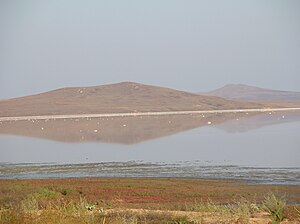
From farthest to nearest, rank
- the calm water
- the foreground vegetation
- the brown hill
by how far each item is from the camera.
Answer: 1. the brown hill
2. the calm water
3. the foreground vegetation

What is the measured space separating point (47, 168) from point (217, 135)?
22655mm

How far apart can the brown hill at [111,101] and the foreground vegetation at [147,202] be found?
264 feet

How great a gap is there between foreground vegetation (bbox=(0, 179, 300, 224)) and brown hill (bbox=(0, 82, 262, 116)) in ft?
264

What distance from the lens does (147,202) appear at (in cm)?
1598

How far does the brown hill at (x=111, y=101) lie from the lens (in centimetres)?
10500

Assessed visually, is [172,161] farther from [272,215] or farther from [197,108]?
[197,108]

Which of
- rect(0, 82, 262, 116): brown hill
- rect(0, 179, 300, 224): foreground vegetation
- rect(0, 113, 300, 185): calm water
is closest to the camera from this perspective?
rect(0, 179, 300, 224): foreground vegetation

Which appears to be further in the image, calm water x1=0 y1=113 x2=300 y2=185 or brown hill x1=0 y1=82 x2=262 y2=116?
brown hill x1=0 y1=82 x2=262 y2=116

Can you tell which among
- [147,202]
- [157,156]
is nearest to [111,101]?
[157,156]

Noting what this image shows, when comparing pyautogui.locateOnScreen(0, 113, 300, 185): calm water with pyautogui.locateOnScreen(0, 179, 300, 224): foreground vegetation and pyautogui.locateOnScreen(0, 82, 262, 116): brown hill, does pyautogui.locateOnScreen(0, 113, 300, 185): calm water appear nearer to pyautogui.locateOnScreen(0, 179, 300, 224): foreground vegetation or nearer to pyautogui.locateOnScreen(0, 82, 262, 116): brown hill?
pyautogui.locateOnScreen(0, 179, 300, 224): foreground vegetation

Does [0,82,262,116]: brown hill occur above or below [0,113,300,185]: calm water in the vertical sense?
above

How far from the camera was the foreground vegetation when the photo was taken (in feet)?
26.9

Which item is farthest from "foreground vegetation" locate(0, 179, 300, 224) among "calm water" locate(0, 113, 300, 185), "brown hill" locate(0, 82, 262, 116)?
"brown hill" locate(0, 82, 262, 116)

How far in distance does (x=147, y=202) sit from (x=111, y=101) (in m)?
106
